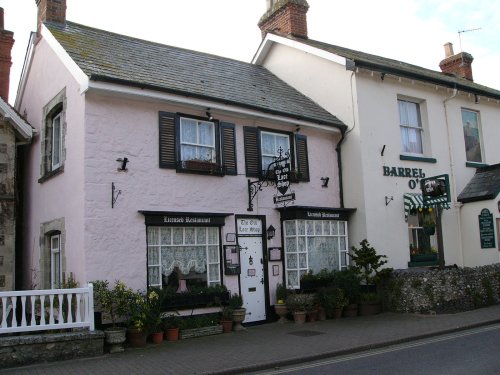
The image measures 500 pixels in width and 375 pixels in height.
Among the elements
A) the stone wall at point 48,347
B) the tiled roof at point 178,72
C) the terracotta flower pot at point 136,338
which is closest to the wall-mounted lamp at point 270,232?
the tiled roof at point 178,72

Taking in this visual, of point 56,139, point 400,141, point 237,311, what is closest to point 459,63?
point 400,141

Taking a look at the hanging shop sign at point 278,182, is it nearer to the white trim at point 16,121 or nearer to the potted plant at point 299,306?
the potted plant at point 299,306

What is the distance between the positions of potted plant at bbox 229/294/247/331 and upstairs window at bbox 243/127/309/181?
3.15 m

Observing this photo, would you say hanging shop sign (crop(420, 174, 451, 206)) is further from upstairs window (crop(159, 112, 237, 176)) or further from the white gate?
upstairs window (crop(159, 112, 237, 176))

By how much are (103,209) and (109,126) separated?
1821 millimetres

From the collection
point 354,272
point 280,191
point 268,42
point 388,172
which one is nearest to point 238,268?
point 280,191

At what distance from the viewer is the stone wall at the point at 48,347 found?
855 centimetres

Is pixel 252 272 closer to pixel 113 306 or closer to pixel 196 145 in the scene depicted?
pixel 196 145

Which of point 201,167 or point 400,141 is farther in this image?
point 400,141

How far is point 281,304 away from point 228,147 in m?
4.14

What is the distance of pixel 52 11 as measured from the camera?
13.8 meters

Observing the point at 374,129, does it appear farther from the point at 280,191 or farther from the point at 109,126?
the point at 109,126

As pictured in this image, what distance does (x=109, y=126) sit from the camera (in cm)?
1105

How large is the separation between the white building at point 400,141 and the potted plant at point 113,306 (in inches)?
278
